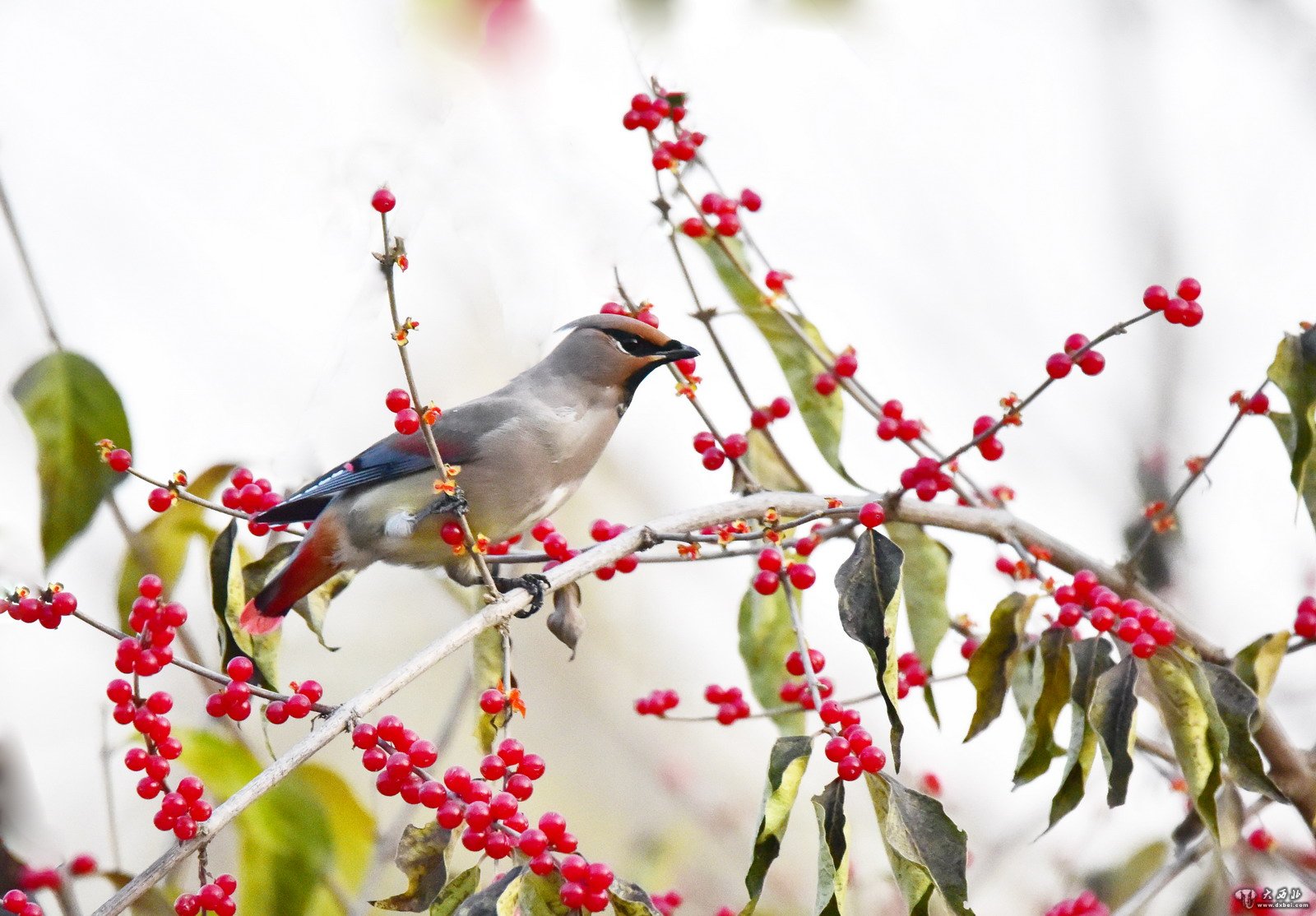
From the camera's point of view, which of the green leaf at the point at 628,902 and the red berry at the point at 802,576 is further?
the red berry at the point at 802,576

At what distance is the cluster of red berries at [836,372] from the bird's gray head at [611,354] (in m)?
0.52

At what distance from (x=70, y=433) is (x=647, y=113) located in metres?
1.29

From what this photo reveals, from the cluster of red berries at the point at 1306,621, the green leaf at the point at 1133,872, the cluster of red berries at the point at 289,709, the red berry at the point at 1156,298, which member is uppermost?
the cluster of red berries at the point at 289,709

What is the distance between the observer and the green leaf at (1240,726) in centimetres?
202

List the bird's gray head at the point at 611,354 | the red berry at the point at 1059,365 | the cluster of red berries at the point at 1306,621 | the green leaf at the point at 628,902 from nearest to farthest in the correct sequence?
the green leaf at the point at 628,902 < the red berry at the point at 1059,365 < the cluster of red berries at the point at 1306,621 < the bird's gray head at the point at 611,354

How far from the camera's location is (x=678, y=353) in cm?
306

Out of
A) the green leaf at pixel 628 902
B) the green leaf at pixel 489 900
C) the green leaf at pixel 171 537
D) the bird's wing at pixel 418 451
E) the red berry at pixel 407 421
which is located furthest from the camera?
the bird's wing at pixel 418 451

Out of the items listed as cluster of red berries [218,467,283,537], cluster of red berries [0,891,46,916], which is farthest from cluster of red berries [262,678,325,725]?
cluster of red berries [218,467,283,537]

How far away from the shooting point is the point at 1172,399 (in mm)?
3695

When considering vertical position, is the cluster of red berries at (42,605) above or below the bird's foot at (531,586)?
above

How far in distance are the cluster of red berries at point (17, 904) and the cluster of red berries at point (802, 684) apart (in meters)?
1.11

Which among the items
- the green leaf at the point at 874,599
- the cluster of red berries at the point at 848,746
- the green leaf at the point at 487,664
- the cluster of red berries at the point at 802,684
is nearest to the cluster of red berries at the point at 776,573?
the cluster of red berries at the point at 802,684

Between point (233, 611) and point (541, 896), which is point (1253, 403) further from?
point (233, 611)

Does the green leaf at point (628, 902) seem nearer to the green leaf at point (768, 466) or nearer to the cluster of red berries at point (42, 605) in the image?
the cluster of red berries at point (42, 605)
